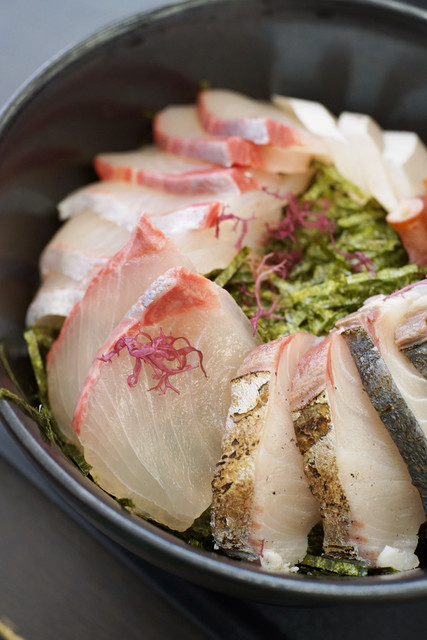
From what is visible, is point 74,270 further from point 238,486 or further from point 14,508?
point 238,486

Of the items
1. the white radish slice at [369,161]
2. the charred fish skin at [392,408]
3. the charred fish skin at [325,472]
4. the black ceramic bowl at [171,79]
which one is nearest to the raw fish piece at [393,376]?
the charred fish skin at [392,408]

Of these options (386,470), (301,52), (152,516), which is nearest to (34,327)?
(152,516)

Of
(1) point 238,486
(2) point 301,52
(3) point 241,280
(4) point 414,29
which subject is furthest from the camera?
(2) point 301,52

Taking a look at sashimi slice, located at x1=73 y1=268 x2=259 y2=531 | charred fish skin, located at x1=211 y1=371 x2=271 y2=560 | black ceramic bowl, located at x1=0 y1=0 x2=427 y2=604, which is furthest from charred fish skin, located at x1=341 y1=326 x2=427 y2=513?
black ceramic bowl, located at x1=0 y1=0 x2=427 y2=604

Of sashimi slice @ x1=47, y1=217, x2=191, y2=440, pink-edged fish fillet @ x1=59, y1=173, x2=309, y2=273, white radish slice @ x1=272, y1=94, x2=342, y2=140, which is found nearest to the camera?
sashimi slice @ x1=47, y1=217, x2=191, y2=440

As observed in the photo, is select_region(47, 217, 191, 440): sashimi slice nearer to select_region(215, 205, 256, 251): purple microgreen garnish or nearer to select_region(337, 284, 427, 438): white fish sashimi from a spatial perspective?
select_region(215, 205, 256, 251): purple microgreen garnish

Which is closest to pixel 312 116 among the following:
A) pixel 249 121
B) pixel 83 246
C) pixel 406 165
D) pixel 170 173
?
pixel 249 121
